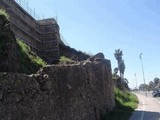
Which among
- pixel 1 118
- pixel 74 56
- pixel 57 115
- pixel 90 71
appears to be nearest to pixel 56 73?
pixel 57 115

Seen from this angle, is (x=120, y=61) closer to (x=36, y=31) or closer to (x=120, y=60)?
(x=120, y=60)

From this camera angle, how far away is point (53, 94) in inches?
624

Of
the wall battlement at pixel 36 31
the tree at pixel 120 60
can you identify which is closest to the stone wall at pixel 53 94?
the wall battlement at pixel 36 31

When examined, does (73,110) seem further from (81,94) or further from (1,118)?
(1,118)

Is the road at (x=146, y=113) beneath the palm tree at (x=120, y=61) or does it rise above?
beneath

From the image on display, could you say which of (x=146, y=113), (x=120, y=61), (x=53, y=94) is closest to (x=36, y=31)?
(x=146, y=113)

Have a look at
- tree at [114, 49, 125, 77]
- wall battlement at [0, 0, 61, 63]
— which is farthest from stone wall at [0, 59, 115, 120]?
tree at [114, 49, 125, 77]

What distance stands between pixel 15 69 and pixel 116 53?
117 m

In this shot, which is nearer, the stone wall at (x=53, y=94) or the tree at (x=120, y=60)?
the stone wall at (x=53, y=94)

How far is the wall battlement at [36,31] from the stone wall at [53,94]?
6.22 meters

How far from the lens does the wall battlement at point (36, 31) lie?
27.2 metres

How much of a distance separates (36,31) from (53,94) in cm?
1826

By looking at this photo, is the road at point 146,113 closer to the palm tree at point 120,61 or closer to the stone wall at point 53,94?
the stone wall at point 53,94

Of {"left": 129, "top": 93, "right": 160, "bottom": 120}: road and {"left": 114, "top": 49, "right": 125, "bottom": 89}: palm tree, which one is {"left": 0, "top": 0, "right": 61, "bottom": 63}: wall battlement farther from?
{"left": 114, "top": 49, "right": 125, "bottom": 89}: palm tree
